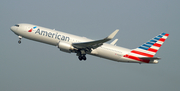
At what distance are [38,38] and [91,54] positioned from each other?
34.6 feet

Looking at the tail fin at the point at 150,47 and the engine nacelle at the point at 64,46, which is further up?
the tail fin at the point at 150,47

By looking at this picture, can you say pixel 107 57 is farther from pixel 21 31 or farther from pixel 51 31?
pixel 21 31

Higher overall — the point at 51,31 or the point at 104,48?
the point at 51,31

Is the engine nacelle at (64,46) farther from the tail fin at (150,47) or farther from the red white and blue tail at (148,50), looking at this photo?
the tail fin at (150,47)

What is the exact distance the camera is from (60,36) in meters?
43.7

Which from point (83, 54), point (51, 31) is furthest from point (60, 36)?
point (83, 54)

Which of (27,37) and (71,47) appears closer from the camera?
(71,47)

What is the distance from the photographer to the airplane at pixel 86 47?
139ft

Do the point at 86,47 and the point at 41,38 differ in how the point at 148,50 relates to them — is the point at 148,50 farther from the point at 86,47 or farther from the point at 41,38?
the point at 41,38

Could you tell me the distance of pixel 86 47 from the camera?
4294cm

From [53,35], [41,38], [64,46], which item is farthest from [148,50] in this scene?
[41,38]

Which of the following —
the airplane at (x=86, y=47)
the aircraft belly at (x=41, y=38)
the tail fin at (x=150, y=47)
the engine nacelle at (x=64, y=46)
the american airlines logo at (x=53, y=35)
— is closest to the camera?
the engine nacelle at (x=64, y=46)

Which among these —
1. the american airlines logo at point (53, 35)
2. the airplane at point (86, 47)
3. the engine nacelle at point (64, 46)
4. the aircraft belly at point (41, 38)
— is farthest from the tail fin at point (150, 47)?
the aircraft belly at point (41, 38)

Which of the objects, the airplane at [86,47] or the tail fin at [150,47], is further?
the tail fin at [150,47]
